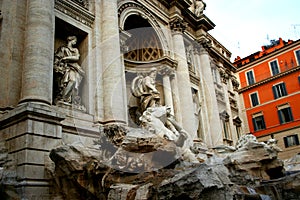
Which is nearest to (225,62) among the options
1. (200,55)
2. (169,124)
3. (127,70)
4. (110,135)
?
(200,55)

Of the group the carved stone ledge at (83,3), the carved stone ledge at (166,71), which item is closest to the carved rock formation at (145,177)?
the carved stone ledge at (83,3)

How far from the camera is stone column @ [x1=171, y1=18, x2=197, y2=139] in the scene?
13.2m

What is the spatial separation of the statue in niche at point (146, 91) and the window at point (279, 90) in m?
15.8

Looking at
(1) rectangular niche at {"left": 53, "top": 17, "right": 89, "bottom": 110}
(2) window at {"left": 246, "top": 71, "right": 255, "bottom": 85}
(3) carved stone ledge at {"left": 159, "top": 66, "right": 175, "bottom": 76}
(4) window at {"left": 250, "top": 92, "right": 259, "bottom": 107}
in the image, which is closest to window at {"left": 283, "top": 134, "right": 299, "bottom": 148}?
(4) window at {"left": 250, "top": 92, "right": 259, "bottom": 107}

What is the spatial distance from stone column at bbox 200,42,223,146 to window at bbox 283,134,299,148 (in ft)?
31.8

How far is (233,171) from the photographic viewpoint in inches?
269

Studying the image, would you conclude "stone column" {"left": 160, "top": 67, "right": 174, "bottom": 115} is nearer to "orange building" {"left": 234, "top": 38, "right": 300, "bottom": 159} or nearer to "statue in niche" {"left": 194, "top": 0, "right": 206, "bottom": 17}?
"statue in niche" {"left": 194, "top": 0, "right": 206, "bottom": 17}

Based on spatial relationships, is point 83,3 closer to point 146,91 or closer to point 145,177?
point 146,91

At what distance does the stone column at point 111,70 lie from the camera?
8805 mm

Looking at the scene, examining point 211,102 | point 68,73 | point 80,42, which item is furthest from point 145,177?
point 211,102

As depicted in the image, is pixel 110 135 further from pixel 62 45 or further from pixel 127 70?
pixel 127 70

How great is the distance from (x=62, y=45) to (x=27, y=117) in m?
3.76

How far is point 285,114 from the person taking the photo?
77.6 feet

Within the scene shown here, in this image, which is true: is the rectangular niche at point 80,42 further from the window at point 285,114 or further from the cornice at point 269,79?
the cornice at point 269,79
